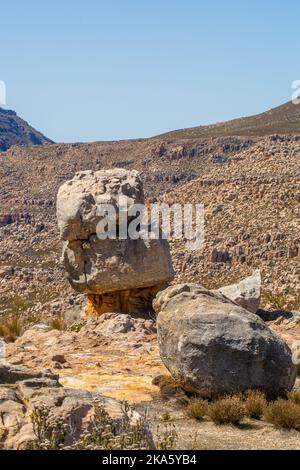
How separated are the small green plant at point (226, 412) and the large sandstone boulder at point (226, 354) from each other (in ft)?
2.46

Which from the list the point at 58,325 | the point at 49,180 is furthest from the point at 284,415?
the point at 49,180

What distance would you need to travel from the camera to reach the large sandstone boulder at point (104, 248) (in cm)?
1945

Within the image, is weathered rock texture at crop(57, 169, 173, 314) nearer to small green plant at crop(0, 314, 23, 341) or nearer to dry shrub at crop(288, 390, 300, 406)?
small green plant at crop(0, 314, 23, 341)

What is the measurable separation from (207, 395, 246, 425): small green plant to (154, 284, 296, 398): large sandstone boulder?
2.46 ft

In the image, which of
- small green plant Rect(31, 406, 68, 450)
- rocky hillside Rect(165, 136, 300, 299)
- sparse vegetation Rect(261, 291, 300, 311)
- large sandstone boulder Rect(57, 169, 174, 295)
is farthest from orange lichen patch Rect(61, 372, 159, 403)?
rocky hillside Rect(165, 136, 300, 299)

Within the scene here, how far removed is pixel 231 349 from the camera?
1172 cm

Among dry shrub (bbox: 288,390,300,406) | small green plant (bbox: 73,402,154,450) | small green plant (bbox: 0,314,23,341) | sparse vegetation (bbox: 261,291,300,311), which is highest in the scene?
small green plant (bbox: 73,402,154,450)

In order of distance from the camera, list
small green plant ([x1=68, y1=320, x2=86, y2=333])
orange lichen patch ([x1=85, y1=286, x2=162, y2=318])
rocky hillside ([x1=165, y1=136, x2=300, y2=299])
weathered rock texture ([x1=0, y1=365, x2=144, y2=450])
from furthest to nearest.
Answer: rocky hillside ([x1=165, y1=136, x2=300, y2=299])
orange lichen patch ([x1=85, y1=286, x2=162, y2=318])
small green plant ([x1=68, y1=320, x2=86, y2=333])
weathered rock texture ([x1=0, y1=365, x2=144, y2=450])

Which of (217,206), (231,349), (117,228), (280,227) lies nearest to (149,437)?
(231,349)

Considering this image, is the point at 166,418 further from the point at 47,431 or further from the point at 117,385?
the point at 47,431

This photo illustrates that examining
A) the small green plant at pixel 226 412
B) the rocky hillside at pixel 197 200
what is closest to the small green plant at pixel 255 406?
the small green plant at pixel 226 412

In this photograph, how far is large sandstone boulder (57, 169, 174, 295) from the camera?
19.5 meters

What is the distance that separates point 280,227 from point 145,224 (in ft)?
104

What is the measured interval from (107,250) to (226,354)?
27.7 feet
